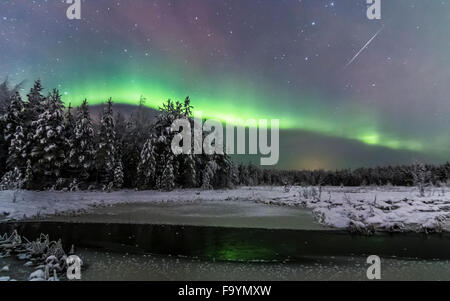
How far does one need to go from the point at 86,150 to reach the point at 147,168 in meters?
8.25

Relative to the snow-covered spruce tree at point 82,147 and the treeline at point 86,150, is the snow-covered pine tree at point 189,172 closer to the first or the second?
the treeline at point 86,150

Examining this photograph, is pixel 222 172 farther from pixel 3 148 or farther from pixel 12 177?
pixel 3 148

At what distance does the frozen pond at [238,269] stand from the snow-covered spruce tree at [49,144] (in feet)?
97.0

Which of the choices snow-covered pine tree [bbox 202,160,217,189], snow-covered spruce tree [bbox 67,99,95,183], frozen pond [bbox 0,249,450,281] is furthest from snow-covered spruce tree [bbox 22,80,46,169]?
frozen pond [bbox 0,249,450,281]

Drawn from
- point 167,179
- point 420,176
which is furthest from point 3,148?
point 420,176

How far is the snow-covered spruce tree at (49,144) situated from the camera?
112 ft

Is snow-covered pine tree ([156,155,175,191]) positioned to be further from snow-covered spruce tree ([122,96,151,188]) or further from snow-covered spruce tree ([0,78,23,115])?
snow-covered spruce tree ([0,78,23,115])

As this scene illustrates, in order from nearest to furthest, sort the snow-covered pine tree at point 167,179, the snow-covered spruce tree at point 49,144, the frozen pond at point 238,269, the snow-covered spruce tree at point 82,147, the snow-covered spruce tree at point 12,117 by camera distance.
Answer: the frozen pond at point 238,269 < the snow-covered spruce tree at point 49,144 < the snow-covered spruce tree at point 12,117 < the snow-covered spruce tree at point 82,147 < the snow-covered pine tree at point 167,179

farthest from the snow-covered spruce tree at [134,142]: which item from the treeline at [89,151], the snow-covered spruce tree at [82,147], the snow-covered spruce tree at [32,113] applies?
the snow-covered spruce tree at [32,113]
